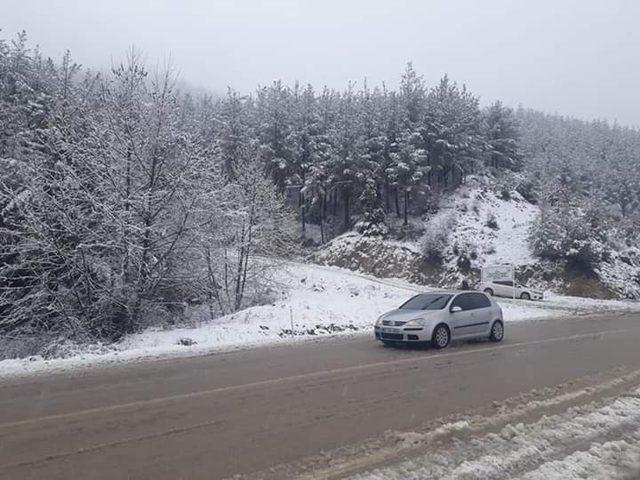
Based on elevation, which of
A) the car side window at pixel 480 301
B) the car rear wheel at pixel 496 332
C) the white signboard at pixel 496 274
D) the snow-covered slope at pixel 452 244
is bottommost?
the car rear wheel at pixel 496 332

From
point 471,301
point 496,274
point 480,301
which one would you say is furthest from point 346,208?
point 471,301

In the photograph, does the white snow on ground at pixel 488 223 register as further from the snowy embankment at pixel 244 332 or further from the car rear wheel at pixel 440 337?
the car rear wheel at pixel 440 337

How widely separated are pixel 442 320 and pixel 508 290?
31275 mm

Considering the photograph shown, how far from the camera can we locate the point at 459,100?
69.6 m

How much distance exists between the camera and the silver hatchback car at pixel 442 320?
14.9 m

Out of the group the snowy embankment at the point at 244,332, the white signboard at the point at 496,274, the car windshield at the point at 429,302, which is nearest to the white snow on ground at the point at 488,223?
the white signboard at the point at 496,274

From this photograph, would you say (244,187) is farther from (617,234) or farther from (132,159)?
(617,234)

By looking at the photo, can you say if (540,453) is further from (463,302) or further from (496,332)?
(496,332)

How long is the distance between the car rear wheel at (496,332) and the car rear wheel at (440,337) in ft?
6.98

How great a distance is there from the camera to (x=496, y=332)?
16891 millimetres

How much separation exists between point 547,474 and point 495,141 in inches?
2917

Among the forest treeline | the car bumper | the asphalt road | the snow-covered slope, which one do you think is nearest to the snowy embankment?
the asphalt road

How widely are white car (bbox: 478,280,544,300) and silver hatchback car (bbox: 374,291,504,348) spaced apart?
2780 cm

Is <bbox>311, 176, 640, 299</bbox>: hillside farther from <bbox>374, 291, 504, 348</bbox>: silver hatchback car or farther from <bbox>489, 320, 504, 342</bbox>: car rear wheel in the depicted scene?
<bbox>374, 291, 504, 348</bbox>: silver hatchback car
